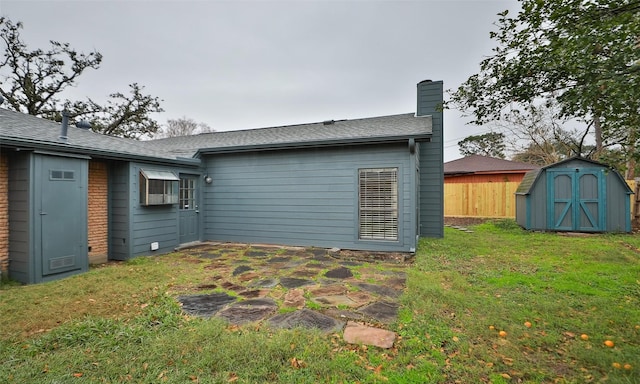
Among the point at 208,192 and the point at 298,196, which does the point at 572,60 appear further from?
the point at 208,192

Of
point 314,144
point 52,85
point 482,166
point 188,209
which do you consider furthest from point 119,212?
point 482,166

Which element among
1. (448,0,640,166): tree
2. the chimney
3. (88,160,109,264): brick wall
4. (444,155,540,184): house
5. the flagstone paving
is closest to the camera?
(448,0,640,166): tree

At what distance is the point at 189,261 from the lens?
5.45 meters

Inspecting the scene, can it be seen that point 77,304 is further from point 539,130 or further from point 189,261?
point 539,130

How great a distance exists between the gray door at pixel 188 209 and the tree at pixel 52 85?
41.0ft

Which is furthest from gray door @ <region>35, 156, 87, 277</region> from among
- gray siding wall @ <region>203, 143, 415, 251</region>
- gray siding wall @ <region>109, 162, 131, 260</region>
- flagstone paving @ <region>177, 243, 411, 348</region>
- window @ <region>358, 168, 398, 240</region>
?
window @ <region>358, 168, 398, 240</region>

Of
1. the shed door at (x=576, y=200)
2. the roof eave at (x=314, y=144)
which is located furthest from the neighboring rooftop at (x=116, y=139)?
the shed door at (x=576, y=200)

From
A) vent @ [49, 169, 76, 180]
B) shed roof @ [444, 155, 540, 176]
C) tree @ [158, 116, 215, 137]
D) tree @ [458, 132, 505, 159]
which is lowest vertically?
vent @ [49, 169, 76, 180]

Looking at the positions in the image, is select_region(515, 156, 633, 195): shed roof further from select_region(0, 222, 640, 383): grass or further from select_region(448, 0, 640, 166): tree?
select_region(448, 0, 640, 166): tree

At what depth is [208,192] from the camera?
7645mm

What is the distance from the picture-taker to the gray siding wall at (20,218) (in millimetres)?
4023

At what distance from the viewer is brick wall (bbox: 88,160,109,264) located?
535cm

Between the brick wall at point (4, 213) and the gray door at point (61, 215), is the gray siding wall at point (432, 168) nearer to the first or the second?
the gray door at point (61, 215)

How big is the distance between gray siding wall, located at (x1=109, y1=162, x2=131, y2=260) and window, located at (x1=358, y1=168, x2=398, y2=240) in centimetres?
488
